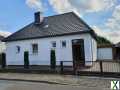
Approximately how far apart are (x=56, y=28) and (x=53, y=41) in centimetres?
174

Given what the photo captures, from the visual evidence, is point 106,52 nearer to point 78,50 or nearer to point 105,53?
point 105,53

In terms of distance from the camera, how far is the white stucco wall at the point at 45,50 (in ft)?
81.0

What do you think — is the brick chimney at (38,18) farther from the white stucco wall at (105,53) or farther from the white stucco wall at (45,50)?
the white stucco wall at (105,53)

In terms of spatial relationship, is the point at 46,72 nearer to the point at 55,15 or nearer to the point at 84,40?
the point at 84,40

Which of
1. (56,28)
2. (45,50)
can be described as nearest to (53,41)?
(45,50)

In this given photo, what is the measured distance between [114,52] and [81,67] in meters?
16.5

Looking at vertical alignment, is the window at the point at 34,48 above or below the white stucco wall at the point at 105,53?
above

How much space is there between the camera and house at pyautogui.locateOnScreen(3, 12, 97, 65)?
24.9 meters

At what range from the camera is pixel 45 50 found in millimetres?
27500

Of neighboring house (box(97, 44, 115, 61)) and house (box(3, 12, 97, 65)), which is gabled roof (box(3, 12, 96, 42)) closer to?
house (box(3, 12, 97, 65))

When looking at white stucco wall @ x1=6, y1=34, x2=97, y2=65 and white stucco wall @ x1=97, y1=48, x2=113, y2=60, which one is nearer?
white stucco wall @ x1=6, y1=34, x2=97, y2=65

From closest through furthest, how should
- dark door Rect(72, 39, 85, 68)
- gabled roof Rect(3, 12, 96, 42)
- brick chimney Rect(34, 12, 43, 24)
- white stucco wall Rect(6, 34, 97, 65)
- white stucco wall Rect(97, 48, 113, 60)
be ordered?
1. white stucco wall Rect(6, 34, 97, 65)
2. dark door Rect(72, 39, 85, 68)
3. gabled roof Rect(3, 12, 96, 42)
4. brick chimney Rect(34, 12, 43, 24)
5. white stucco wall Rect(97, 48, 113, 60)

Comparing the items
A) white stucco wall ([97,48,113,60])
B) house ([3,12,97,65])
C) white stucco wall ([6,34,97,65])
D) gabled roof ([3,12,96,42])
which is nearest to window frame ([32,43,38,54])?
house ([3,12,97,65])

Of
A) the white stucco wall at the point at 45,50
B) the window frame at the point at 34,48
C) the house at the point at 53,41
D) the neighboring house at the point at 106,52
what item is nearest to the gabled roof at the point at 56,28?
the house at the point at 53,41
